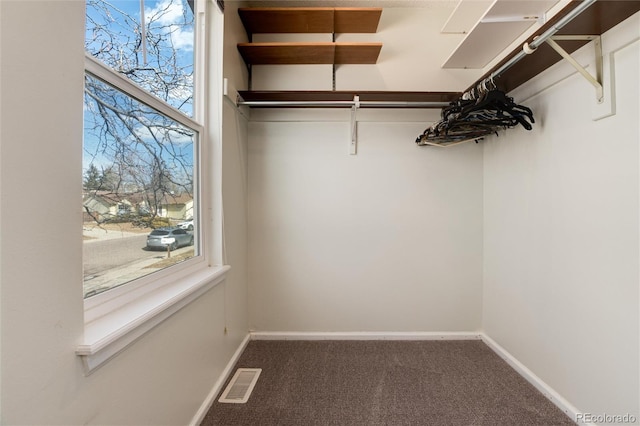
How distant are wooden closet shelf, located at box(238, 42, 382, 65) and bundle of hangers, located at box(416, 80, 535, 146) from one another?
815mm

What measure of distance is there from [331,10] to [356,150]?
1063 mm

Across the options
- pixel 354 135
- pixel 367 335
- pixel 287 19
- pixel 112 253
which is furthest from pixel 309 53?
pixel 367 335

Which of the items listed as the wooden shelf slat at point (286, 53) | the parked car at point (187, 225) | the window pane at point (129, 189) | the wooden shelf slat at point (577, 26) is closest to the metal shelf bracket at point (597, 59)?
the wooden shelf slat at point (577, 26)

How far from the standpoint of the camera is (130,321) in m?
0.96

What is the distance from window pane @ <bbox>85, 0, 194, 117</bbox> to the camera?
102 cm

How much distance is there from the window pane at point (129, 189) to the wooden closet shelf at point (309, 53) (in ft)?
3.44

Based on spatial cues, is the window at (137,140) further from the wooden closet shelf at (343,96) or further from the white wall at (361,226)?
the white wall at (361,226)

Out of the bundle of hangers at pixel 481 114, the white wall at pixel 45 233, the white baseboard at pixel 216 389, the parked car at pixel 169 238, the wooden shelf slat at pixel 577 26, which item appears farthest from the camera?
the bundle of hangers at pixel 481 114

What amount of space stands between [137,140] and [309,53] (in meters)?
1.57

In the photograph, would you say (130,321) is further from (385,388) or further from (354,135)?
(354,135)

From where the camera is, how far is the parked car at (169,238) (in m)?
1.31

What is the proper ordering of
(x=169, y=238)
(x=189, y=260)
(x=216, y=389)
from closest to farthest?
(x=169, y=238), (x=189, y=260), (x=216, y=389)

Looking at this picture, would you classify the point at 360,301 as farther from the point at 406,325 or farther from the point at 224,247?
the point at 224,247

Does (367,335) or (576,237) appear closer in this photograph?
(576,237)
